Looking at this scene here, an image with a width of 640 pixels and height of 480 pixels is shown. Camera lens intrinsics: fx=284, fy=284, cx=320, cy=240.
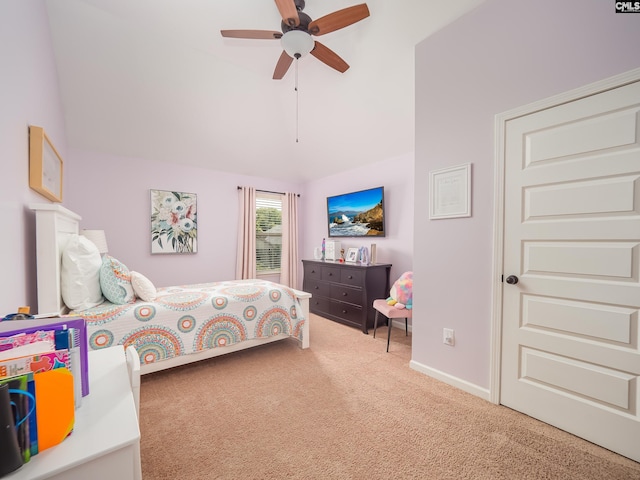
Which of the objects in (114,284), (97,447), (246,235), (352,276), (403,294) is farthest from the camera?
(246,235)

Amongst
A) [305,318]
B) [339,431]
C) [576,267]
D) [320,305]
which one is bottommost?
[339,431]

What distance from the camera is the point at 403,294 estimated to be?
3.02 meters

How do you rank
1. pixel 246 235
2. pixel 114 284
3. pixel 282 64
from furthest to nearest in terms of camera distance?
pixel 246 235
pixel 282 64
pixel 114 284

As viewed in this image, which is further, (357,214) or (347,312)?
(357,214)

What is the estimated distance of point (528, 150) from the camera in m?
1.89

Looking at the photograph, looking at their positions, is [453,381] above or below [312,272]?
below

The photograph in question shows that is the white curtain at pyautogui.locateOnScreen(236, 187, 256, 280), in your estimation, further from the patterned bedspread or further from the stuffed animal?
the stuffed animal

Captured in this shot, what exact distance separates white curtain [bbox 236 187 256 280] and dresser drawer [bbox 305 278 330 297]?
980 mm

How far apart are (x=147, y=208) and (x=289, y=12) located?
3252 millimetres

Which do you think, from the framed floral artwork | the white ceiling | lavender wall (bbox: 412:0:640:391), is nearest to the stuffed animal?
lavender wall (bbox: 412:0:640:391)

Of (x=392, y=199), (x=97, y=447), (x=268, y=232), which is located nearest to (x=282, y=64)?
(x=392, y=199)

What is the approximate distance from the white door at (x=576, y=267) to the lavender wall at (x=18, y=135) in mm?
2934

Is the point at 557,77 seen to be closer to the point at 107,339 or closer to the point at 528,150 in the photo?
the point at 528,150

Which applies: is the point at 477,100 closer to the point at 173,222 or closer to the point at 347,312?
the point at 347,312
